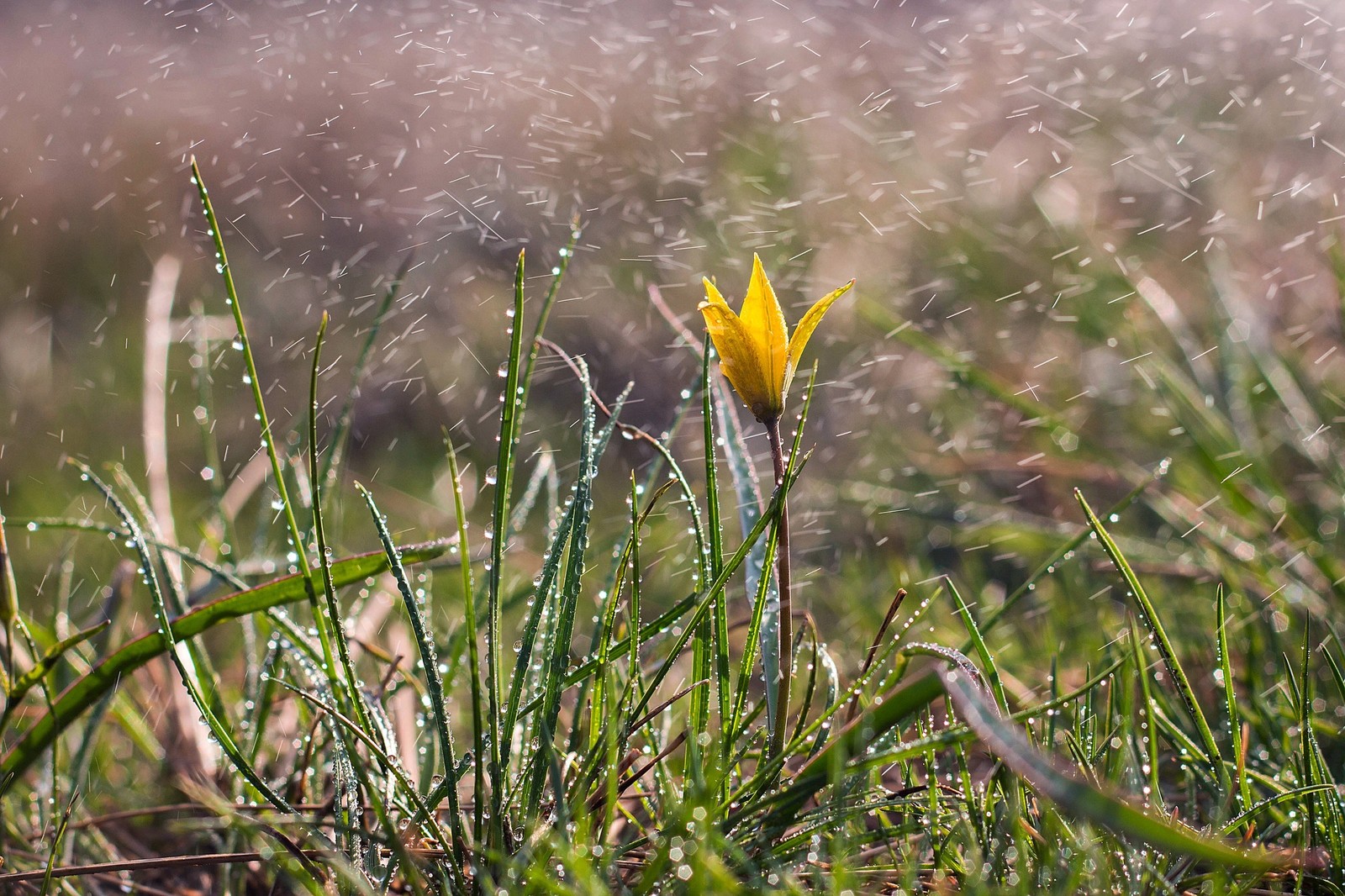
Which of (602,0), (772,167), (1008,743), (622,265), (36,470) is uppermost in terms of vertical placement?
(602,0)

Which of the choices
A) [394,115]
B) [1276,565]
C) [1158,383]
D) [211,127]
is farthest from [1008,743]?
[211,127]

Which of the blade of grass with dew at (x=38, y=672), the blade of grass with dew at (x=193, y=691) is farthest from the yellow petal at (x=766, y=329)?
the blade of grass with dew at (x=38, y=672)

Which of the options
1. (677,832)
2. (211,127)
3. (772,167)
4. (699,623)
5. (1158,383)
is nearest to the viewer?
(677,832)

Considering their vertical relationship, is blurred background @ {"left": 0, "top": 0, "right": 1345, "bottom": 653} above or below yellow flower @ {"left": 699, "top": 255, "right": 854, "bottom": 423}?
below

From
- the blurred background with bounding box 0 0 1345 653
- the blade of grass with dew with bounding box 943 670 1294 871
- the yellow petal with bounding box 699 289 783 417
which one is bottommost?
the blurred background with bounding box 0 0 1345 653

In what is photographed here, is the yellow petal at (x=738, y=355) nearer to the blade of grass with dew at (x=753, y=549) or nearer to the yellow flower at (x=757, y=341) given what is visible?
the yellow flower at (x=757, y=341)

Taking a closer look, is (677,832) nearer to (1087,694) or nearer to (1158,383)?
(1087,694)

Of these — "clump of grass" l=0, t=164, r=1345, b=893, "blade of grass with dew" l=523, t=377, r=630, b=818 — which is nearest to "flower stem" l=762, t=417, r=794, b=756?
"clump of grass" l=0, t=164, r=1345, b=893

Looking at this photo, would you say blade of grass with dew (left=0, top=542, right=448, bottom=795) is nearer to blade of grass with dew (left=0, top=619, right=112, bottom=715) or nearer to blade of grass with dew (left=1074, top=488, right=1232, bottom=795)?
blade of grass with dew (left=0, top=619, right=112, bottom=715)

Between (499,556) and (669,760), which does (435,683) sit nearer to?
(499,556)
